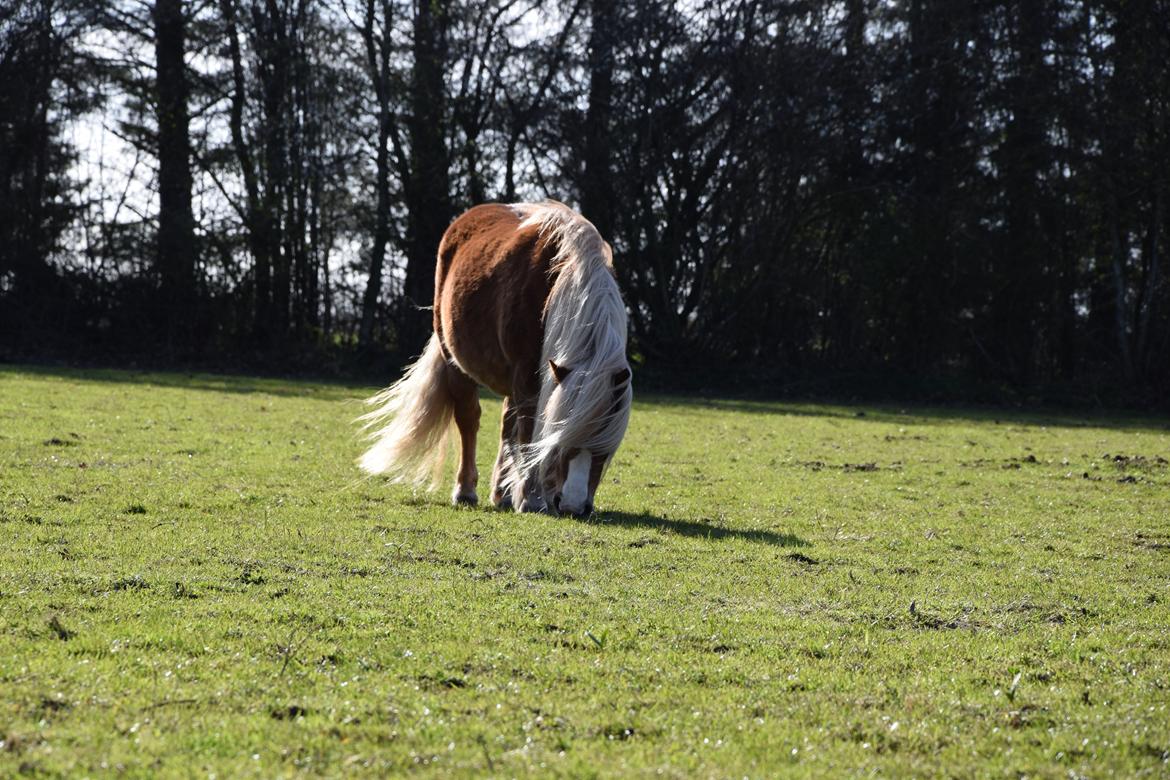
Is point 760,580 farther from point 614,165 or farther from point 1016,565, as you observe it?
point 614,165

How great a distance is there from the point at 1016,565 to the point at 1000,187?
19.5m

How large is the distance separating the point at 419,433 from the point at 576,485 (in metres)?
1.93

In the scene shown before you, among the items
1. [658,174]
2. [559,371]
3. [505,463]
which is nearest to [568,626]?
[559,371]

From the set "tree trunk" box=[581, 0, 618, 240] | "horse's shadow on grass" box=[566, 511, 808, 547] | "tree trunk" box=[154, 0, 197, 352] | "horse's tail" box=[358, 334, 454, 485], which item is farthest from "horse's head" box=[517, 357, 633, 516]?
"tree trunk" box=[154, 0, 197, 352]

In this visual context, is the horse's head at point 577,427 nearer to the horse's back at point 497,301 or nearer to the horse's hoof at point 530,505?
the horse's hoof at point 530,505

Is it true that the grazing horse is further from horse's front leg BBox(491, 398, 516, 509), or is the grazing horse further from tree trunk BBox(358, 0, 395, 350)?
tree trunk BBox(358, 0, 395, 350)

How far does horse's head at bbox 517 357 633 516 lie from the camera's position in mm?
7609

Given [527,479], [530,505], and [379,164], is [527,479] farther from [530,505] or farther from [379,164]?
[379,164]

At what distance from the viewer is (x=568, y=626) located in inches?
194

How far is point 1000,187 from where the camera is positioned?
80.7ft

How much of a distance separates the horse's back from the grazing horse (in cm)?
1

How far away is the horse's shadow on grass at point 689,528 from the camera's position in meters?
7.55

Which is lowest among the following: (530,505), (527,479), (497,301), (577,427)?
(530,505)

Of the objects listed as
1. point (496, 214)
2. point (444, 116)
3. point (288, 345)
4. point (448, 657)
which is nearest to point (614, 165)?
point (444, 116)
